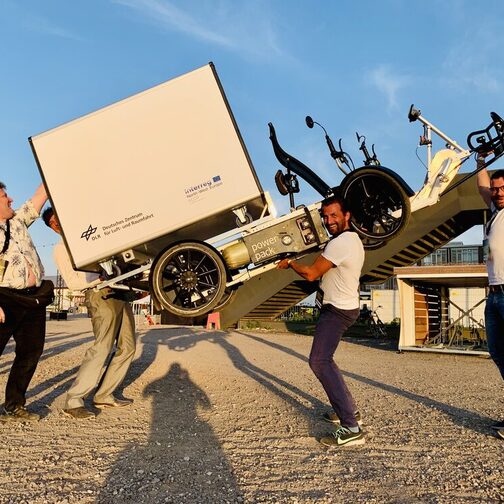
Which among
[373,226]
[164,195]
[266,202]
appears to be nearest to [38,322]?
[164,195]

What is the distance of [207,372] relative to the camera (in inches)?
322

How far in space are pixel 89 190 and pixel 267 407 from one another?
2938 mm

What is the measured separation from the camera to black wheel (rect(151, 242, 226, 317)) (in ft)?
16.0

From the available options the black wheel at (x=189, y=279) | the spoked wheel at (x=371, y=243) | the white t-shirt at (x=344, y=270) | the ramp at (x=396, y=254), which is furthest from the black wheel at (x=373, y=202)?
the ramp at (x=396, y=254)

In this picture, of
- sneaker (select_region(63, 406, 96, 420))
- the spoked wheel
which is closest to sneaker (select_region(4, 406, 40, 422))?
sneaker (select_region(63, 406, 96, 420))

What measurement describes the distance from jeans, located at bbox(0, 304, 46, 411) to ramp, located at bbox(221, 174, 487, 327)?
37.8ft

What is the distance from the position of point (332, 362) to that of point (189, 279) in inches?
65.2

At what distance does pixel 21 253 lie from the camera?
4.70 metres

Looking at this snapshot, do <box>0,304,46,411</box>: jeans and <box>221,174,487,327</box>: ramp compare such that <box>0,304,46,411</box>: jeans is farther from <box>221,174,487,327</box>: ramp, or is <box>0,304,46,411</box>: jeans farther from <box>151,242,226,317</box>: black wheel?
<box>221,174,487,327</box>: ramp

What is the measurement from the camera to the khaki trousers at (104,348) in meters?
5.01

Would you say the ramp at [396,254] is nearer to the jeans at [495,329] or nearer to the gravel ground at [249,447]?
the gravel ground at [249,447]

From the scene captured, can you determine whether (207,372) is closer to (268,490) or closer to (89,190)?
(89,190)

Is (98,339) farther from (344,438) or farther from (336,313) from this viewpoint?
(344,438)

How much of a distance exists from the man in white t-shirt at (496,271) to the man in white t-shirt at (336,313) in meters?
1.14
